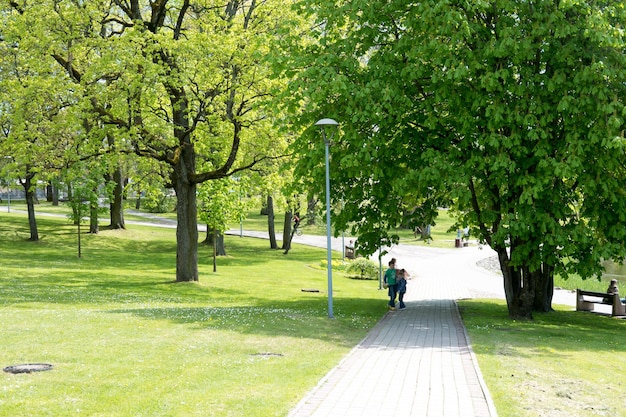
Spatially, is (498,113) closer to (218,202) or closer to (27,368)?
(27,368)

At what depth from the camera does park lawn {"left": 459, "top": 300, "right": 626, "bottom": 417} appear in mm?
9644

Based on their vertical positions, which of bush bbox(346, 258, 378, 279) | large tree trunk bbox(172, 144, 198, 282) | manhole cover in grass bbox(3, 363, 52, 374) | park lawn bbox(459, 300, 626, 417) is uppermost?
large tree trunk bbox(172, 144, 198, 282)

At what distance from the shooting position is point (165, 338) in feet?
45.8

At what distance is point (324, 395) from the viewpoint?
9688mm

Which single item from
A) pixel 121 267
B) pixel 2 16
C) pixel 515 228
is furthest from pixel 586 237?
pixel 121 267

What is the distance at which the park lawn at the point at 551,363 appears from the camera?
964 cm

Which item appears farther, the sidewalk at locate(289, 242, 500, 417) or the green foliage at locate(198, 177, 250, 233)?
the green foliage at locate(198, 177, 250, 233)

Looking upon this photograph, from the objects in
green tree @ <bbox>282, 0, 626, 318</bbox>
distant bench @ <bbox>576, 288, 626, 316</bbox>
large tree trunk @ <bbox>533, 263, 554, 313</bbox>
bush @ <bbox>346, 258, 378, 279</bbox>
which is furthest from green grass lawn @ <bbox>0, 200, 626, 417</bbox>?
bush @ <bbox>346, 258, 378, 279</bbox>

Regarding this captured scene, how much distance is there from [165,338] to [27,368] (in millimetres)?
3852

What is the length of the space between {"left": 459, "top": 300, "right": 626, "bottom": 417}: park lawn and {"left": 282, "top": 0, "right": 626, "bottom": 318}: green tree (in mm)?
1802

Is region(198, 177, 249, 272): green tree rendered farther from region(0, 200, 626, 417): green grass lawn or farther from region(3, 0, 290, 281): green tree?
region(3, 0, 290, 281): green tree

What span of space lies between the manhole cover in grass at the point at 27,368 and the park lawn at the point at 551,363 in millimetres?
6726

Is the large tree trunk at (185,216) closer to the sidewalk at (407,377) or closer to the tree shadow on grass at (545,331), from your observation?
the sidewalk at (407,377)

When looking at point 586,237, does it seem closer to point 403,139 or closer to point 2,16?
point 403,139
